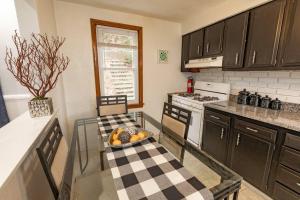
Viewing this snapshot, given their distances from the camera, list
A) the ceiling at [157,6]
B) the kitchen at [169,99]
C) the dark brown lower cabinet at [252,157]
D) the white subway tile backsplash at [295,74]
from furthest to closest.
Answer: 1. the ceiling at [157,6]
2. the white subway tile backsplash at [295,74]
3. the dark brown lower cabinet at [252,157]
4. the kitchen at [169,99]

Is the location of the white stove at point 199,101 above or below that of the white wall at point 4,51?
below

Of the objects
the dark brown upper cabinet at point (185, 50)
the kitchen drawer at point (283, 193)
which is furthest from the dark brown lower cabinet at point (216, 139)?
the dark brown upper cabinet at point (185, 50)

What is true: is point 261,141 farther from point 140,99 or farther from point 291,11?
point 140,99

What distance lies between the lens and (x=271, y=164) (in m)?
1.50

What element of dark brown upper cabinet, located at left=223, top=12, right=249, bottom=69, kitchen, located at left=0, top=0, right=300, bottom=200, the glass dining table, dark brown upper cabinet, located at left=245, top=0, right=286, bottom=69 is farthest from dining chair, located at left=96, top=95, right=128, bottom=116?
dark brown upper cabinet, located at left=245, top=0, right=286, bottom=69

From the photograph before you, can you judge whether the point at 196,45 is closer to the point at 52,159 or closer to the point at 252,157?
the point at 252,157

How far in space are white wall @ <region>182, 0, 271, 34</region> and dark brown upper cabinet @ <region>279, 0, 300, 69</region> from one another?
0.31m

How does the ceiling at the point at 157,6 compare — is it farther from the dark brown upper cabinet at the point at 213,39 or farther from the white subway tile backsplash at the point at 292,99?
the white subway tile backsplash at the point at 292,99

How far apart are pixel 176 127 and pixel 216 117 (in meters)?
0.91

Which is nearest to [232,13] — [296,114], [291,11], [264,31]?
[264,31]

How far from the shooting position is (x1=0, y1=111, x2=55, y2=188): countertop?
599 millimetres

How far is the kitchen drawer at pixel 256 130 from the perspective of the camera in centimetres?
147

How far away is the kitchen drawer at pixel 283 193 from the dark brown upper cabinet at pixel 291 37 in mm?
1245

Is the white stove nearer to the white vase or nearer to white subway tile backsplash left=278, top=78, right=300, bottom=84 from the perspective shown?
white subway tile backsplash left=278, top=78, right=300, bottom=84
